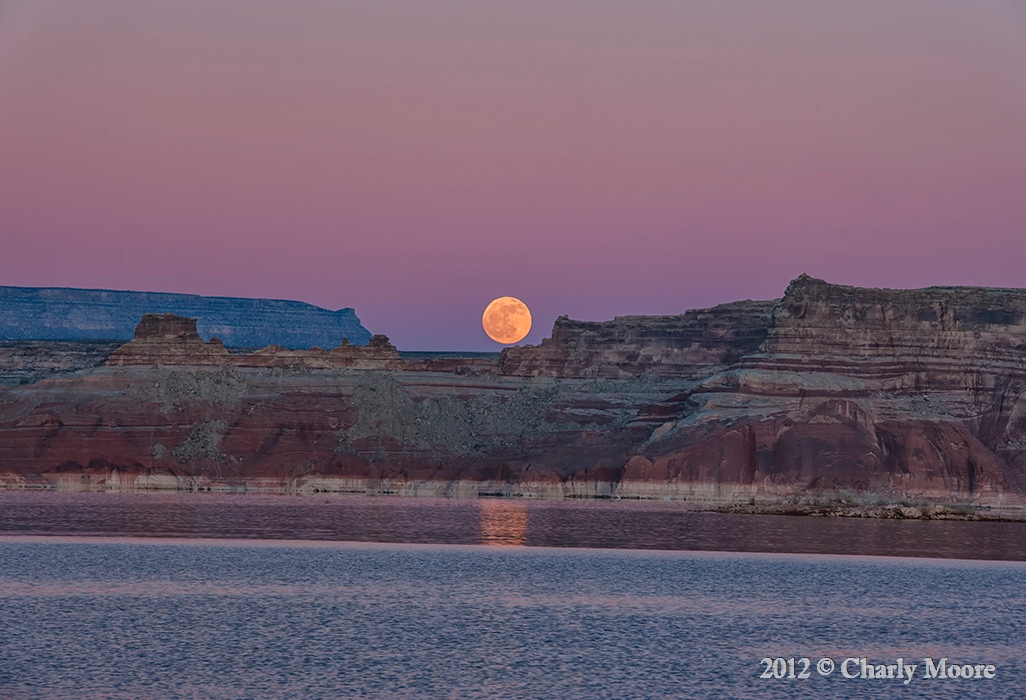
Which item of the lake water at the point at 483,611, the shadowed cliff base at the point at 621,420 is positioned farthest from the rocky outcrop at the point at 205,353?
the lake water at the point at 483,611

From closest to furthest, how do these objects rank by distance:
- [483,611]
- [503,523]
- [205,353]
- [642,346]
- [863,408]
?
[483,611]
[503,523]
[863,408]
[205,353]
[642,346]

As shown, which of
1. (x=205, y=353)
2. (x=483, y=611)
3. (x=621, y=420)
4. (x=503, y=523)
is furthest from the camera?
(x=205, y=353)

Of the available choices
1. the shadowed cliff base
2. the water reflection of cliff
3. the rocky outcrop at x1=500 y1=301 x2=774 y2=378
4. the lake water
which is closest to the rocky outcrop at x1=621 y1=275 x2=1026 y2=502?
the shadowed cliff base

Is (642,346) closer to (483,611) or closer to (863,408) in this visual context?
(863,408)

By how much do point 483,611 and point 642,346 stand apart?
432 ft

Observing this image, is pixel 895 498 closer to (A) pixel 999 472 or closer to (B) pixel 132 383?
(A) pixel 999 472

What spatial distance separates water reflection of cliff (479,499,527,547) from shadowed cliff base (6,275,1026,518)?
16.1m

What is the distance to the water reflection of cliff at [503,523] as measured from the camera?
229 ft

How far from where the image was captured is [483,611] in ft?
138

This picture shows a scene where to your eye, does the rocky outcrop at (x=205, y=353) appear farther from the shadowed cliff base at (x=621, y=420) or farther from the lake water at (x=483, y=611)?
the lake water at (x=483, y=611)

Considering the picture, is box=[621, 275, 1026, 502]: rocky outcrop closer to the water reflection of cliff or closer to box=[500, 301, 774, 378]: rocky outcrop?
the water reflection of cliff

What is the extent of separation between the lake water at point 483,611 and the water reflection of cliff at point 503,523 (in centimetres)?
66

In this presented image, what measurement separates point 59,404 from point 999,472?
94.1 meters

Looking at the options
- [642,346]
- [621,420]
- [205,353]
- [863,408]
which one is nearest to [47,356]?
[205,353]
